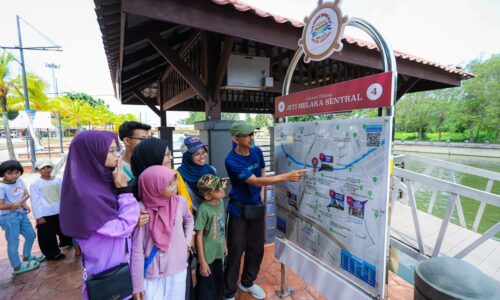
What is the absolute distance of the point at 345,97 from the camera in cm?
146

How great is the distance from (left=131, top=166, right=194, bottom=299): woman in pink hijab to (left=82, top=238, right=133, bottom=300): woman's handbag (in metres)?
0.10

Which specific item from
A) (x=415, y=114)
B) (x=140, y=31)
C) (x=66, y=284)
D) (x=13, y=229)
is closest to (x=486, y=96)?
(x=415, y=114)

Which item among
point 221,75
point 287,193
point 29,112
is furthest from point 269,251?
point 29,112

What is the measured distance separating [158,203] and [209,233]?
0.59 metres

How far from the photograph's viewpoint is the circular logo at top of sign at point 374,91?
4.18 feet

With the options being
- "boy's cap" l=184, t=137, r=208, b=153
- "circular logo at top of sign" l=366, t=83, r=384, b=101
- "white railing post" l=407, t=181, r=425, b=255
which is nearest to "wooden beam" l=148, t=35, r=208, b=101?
"boy's cap" l=184, t=137, r=208, b=153

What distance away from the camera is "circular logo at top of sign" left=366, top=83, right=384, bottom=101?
4.18 feet

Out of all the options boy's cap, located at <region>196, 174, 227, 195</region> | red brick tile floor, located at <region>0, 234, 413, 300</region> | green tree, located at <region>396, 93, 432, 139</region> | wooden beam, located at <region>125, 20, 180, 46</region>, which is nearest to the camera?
boy's cap, located at <region>196, 174, 227, 195</region>

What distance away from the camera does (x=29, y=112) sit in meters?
9.59

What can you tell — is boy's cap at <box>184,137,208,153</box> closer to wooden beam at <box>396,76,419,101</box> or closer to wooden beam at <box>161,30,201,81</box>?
wooden beam at <box>161,30,201,81</box>

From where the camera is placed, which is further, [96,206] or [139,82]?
[139,82]

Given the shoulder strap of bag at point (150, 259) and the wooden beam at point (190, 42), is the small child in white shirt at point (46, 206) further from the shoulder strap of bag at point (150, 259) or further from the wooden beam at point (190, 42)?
the wooden beam at point (190, 42)

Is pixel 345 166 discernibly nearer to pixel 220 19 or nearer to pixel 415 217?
pixel 415 217

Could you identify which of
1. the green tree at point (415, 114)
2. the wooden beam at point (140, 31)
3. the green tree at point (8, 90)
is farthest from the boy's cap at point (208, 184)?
the green tree at point (415, 114)
